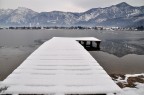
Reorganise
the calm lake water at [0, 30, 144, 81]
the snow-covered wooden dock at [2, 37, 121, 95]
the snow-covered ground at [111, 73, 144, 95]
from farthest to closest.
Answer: the calm lake water at [0, 30, 144, 81], the snow-covered ground at [111, 73, 144, 95], the snow-covered wooden dock at [2, 37, 121, 95]

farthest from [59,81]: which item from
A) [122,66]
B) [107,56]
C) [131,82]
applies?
[107,56]

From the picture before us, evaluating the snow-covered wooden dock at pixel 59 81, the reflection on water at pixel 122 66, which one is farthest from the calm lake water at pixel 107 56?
the snow-covered wooden dock at pixel 59 81

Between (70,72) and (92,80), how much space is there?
1.44m

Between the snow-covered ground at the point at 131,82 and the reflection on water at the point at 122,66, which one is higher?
the snow-covered ground at the point at 131,82

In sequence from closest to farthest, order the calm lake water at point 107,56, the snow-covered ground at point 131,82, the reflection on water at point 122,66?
the snow-covered ground at point 131,82 → the reflection on water at point 122,66 → the calm lake water at point 107,56

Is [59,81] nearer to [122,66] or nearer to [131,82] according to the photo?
[131,82]

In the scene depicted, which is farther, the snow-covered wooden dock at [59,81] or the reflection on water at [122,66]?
the reflection on water at [122,66]

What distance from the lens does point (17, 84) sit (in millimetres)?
6965

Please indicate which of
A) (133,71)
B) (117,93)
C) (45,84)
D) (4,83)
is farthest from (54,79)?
(133,71)

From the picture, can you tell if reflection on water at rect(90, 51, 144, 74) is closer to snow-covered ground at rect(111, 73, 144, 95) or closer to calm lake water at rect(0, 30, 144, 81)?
calm lake water at rect(0, 30, 144, 81)

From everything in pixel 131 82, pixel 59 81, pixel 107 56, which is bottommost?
pixel 107 56

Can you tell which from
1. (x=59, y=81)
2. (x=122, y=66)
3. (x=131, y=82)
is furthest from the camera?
(x=122, y=66)

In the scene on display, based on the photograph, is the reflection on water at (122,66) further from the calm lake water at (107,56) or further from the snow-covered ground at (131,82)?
the snow-covered ground at (131,82)

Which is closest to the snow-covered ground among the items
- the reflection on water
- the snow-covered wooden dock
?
the snow-covered wooden dock
